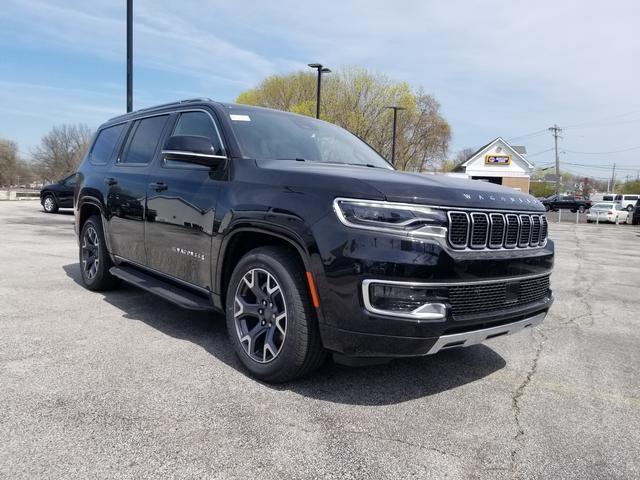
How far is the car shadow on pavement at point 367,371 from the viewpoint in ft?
10.3

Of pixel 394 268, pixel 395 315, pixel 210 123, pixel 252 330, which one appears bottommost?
pixel 252 330

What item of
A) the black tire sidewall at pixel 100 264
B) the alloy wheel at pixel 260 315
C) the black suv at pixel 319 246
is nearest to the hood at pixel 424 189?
the black suv at pixel 319 246

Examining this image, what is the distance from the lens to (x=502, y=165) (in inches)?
2276

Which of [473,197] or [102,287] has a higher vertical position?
[473,197]

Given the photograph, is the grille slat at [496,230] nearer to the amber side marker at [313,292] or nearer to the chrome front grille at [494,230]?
the chrome front grille at [494,230]

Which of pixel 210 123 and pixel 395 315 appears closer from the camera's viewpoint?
pixel 395 315

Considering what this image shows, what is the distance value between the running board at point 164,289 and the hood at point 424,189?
1154 mm

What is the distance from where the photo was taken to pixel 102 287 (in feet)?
18.3

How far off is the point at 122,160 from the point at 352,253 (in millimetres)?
3397

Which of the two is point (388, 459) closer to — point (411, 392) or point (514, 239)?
point (411, 392)

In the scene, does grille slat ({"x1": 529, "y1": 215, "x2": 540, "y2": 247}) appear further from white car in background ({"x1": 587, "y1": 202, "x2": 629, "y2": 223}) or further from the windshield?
white car in background ({"x1": 587, "y1": 202, "x2": 629, "y2": 223})

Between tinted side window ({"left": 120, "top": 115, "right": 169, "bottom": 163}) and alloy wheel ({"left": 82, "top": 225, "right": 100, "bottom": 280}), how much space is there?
103cm

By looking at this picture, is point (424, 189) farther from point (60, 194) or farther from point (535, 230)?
point (60, 194)

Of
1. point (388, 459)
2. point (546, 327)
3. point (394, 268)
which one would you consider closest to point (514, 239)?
point (394, 268)
